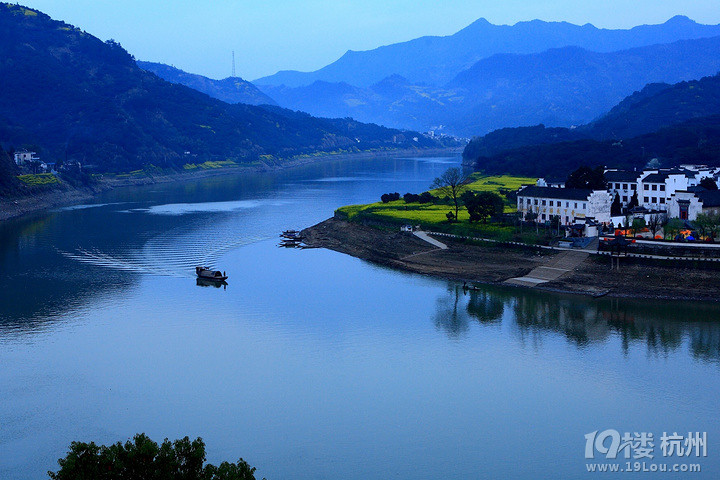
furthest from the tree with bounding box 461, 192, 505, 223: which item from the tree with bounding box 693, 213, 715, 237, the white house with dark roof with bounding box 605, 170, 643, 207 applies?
the tree with bounding box 693, 213, 715, 237

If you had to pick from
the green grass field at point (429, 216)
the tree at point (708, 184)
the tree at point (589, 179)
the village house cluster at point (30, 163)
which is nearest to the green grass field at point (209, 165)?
the village house cluster at point (30, 163)

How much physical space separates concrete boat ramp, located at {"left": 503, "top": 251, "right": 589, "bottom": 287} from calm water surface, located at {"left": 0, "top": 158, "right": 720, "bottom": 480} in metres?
0.94

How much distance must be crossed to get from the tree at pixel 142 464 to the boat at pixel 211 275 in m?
21.3

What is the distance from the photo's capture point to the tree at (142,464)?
36.7 feet

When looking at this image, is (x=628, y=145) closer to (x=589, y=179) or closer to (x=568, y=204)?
(x=589, y=179)

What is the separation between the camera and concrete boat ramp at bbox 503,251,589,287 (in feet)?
102

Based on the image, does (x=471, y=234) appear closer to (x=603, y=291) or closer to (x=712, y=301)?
(x=603, y=291)

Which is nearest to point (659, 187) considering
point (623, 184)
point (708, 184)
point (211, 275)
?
point (623, 184)

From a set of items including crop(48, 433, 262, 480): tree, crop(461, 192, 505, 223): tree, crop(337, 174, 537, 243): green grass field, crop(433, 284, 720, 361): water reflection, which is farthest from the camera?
crop(461, 192, 505, 223): tree

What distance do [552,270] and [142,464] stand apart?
23.3m

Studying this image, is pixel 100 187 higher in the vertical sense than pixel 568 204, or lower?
higher

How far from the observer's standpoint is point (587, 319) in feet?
86.4

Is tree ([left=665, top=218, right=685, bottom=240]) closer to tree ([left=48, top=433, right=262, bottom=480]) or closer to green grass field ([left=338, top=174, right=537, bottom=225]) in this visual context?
green grass field ([left=338, top=174, right=537, bottom=225])

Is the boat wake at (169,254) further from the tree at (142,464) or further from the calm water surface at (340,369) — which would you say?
the tree at (142,464)
